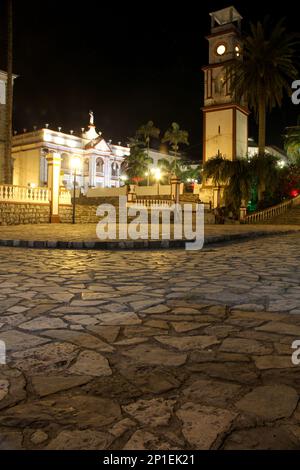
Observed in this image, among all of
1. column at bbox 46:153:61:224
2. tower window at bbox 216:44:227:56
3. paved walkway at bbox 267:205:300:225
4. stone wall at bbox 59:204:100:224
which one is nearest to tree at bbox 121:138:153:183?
tower window at bbox 216:44:227:56

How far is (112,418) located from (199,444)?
423mm

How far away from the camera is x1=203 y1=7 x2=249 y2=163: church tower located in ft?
127

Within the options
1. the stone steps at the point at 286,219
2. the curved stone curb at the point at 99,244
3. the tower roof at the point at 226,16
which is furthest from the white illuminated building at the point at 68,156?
the curved stone curb at the point at 99,244

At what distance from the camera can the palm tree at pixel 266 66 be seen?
3244 centimetres

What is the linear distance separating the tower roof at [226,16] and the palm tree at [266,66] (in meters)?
8.08

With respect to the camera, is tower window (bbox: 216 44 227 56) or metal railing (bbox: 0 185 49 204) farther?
tower window (bbox: 216 44 227 56)

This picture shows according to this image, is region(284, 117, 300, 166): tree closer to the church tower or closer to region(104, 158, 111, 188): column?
the church tower

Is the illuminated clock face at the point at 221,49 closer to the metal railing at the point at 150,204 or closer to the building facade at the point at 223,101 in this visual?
the building facade at the point at 223,101

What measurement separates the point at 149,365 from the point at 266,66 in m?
35.0

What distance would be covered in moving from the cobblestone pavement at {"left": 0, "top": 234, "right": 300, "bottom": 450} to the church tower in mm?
36004

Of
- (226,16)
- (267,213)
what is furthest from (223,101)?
(267,213)

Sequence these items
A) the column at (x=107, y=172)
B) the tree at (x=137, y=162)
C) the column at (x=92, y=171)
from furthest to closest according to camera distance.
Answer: the column at (x=107, y=172), the column at (x=92, y=171), the tree at (x=137, y=162)

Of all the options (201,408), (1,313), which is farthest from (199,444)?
(1,313)

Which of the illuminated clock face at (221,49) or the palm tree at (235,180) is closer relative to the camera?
the palm tree at (235,180)
